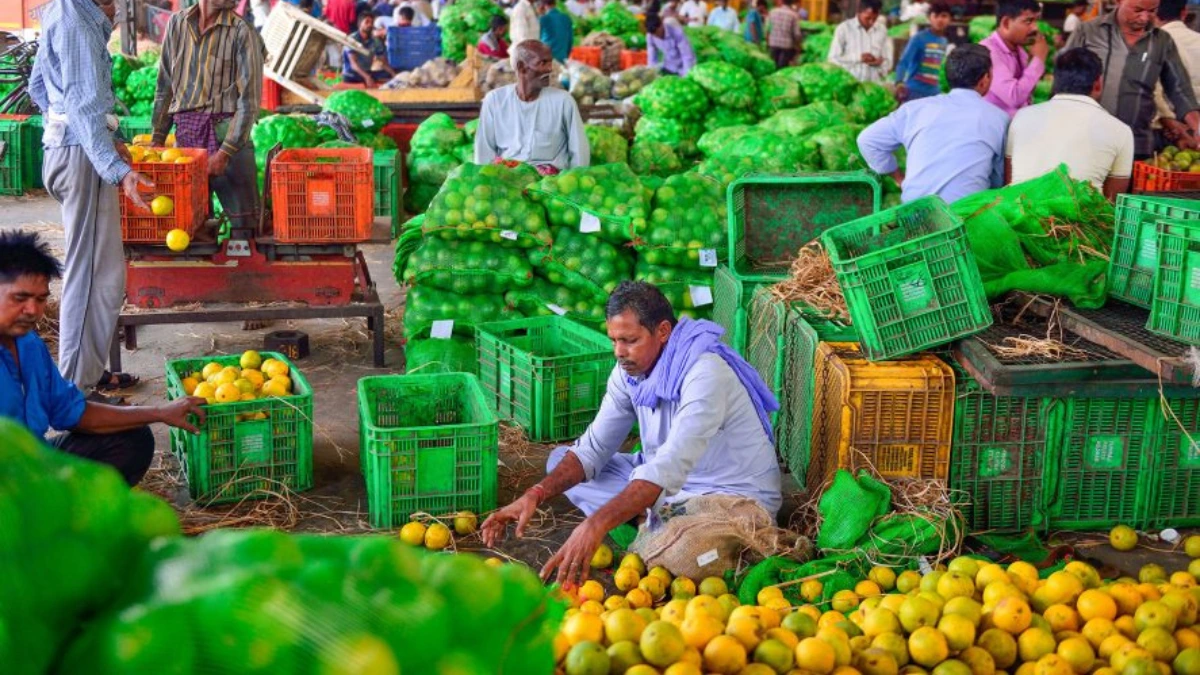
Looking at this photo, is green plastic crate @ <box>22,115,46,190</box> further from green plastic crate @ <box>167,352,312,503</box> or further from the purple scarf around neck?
the purple scarf around neck

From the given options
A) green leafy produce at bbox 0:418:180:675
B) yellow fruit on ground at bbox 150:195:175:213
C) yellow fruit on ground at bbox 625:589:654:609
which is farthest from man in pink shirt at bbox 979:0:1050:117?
green leafy produce at bbox 0:418:180:675

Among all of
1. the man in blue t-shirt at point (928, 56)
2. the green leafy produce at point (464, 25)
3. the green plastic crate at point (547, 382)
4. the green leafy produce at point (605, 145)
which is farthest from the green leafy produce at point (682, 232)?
the green leafy produce at point (464, 25)

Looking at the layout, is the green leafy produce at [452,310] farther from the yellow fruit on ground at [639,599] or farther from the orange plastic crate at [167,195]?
the yellow fruit on ground at [639,599]

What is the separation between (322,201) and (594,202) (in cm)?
155

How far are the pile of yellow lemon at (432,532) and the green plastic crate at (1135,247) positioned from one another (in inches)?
104

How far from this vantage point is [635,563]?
4.60m

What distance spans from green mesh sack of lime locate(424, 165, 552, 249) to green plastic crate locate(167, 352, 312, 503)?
1693 mm

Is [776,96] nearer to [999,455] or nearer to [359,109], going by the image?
[359,109]

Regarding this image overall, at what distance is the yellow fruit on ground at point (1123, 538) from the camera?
16.4ft

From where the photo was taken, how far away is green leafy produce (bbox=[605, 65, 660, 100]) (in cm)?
1451

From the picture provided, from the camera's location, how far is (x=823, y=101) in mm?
13219

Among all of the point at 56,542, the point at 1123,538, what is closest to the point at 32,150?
the point at 1123,538

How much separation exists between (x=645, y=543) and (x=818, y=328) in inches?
48.9

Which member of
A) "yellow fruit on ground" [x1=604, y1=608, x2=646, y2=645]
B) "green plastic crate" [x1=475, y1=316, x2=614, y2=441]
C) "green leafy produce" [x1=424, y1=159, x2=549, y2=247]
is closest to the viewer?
"yellow fruit on ground" [x1=604, y1=608, x2=646, y2=645]
